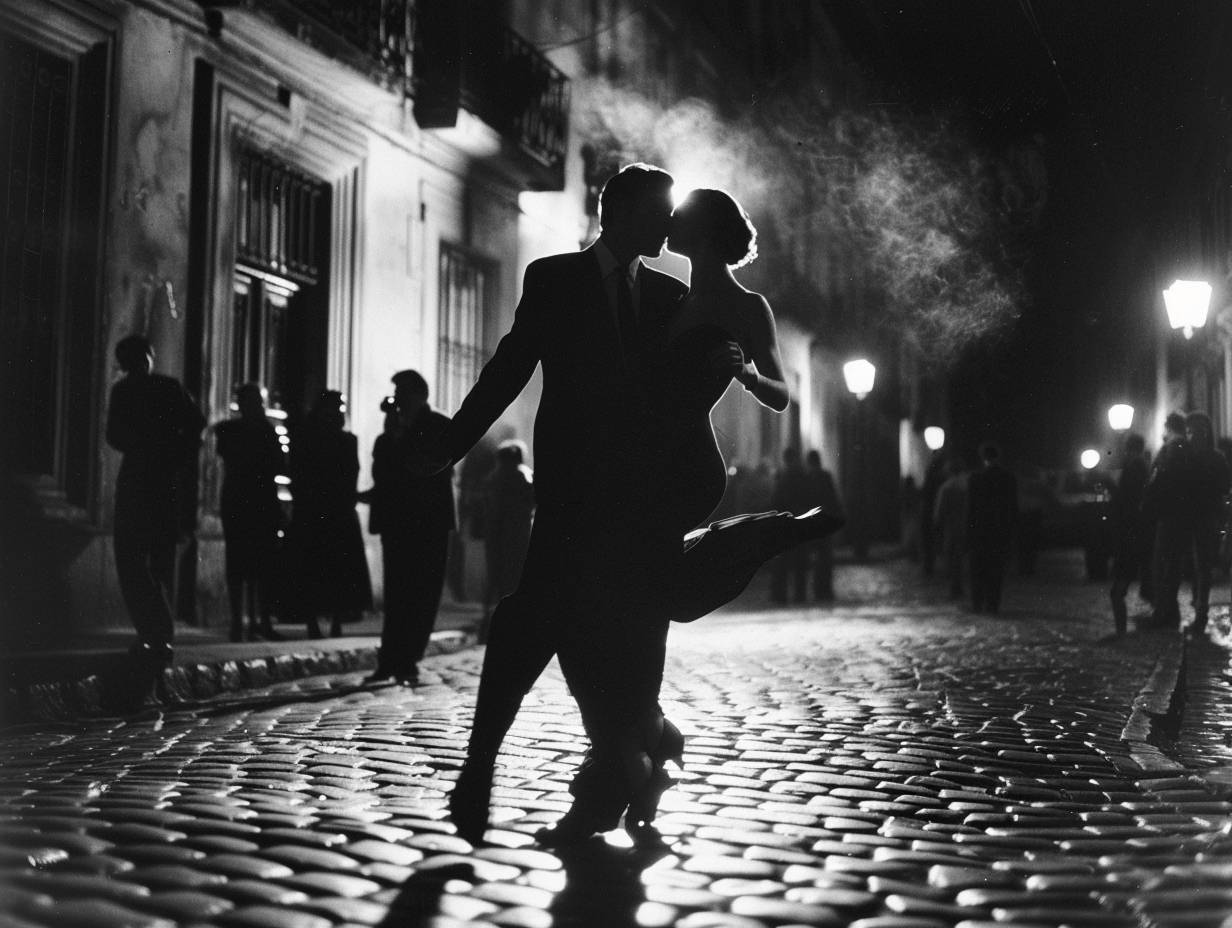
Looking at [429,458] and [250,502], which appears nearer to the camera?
[429,458]

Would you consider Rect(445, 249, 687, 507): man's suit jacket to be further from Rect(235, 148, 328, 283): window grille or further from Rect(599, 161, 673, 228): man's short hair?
Rect(235, 148, 328, 283): window grille

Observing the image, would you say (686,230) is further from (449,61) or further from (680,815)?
(449,61)

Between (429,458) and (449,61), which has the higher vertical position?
(449,61)

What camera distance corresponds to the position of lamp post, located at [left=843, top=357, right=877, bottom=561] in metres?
18.6

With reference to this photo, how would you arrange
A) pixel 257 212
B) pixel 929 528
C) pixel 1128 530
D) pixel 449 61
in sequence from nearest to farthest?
pixel 1128 530, pixel 257 212, pixel 449 61, pixel 929 528

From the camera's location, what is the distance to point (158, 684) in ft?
24.6

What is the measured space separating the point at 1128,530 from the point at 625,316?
30.5ft

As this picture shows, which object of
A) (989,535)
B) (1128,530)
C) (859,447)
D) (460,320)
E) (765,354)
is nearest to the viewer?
(765,354)

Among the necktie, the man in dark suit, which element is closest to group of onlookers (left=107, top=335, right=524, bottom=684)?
the man in dark suit

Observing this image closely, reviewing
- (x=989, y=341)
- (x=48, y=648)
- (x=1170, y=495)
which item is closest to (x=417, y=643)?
(x=48, y=648)

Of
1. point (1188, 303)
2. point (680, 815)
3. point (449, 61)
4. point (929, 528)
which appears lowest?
point (680, 815)

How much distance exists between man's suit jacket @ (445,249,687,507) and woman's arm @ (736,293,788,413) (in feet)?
1.29

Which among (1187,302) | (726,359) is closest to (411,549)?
(726,359)

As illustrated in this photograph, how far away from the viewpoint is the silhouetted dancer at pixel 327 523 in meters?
10.6
